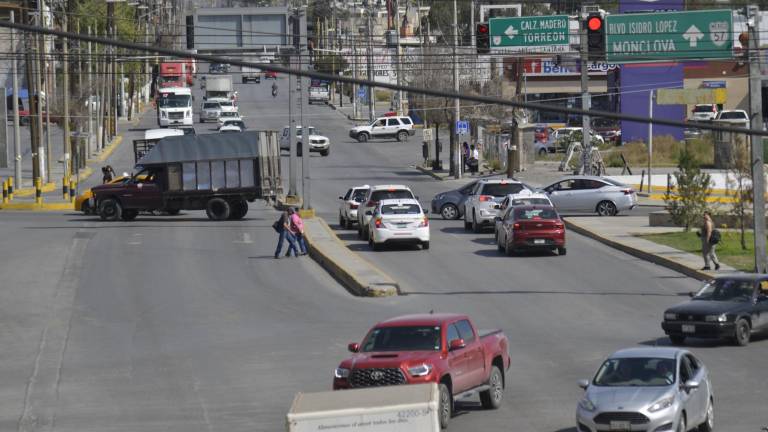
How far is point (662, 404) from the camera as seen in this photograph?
16.0 metres

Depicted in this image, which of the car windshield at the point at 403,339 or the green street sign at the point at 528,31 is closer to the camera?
the car windshield at the point at 403,339

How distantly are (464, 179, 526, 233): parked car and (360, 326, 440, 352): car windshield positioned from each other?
25.9 metres

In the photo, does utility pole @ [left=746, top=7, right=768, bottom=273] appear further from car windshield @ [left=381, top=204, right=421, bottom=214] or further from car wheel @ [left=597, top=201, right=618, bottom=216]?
car wheel @ [left=597, top=201, right=618, bottom=216]

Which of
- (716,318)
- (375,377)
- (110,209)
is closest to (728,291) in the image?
(716,318)

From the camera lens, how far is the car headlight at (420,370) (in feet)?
55.8

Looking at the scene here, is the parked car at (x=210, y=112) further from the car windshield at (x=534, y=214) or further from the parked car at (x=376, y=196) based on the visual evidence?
the car windshield at (x=534, y=214)

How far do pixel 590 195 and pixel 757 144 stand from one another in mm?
Result: 17316

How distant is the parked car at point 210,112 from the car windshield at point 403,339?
78.4m

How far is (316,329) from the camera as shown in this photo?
26.8m

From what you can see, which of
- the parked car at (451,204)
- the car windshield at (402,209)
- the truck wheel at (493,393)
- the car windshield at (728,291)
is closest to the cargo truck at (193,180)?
the parked car at (451,204)

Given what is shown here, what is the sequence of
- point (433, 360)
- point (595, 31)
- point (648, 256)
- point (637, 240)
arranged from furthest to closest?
point (637, 240) → point (648, 256) → point (595, 31) → point (433, 360)

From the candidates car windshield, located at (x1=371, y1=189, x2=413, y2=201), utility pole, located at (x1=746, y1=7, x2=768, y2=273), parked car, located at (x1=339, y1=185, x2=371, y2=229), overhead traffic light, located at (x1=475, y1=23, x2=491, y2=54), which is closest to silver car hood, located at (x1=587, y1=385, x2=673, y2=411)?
utility pole, located at (x1=746, y1=7, x2=768, y2=273)

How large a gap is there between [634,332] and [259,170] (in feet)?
79.6

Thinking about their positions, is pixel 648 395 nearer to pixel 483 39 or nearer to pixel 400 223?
pixel 483 39
